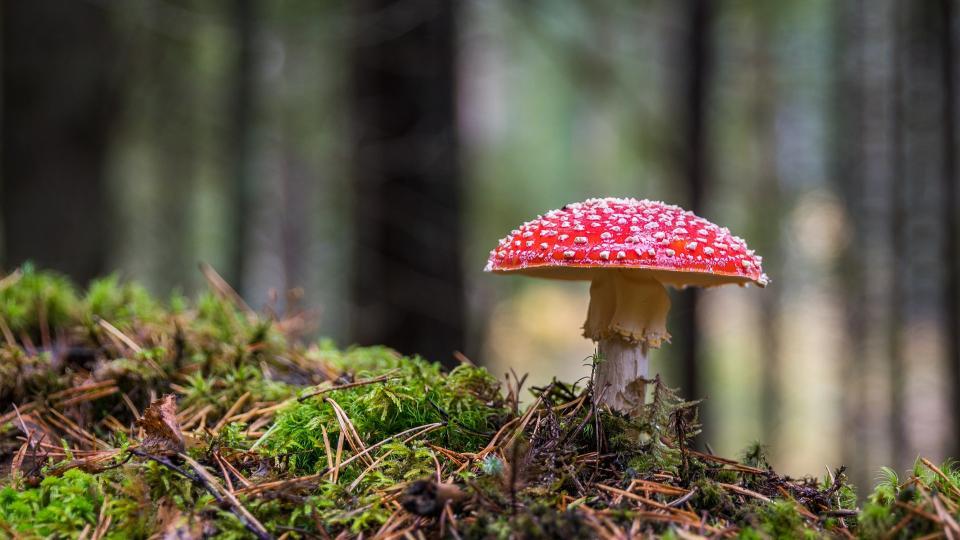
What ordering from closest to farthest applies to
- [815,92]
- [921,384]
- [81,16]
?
[81,16], [921,384], [815,92]

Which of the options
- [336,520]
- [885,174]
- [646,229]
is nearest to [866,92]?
[885,174]

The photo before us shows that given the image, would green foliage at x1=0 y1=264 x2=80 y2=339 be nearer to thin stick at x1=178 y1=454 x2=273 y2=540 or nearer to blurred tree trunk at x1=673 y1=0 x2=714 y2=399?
thin stick at x1=178 y1=454 x2=273 y2=540

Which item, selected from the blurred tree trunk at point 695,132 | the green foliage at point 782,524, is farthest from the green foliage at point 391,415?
the blurred tree trunk at point 695,132

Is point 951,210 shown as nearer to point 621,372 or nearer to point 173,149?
point 621,372

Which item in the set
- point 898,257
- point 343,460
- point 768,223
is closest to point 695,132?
point 898,257

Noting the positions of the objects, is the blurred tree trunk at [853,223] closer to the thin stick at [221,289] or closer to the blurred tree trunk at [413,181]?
the blurred tree trunk at [413,181]

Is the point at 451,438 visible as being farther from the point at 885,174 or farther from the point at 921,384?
the point at 885,174

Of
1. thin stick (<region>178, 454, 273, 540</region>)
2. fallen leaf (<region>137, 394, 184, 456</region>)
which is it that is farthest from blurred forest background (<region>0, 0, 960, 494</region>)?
thin stick (<region>178, 454, 273, 540</region>)
